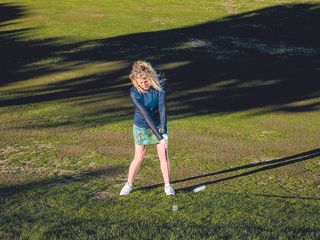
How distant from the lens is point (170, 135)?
15.1m

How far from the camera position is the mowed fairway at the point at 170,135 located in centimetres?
852

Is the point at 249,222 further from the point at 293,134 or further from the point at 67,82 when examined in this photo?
the point at 67,82

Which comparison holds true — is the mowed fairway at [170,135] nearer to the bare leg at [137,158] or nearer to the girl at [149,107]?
the bare leg at [137,158]

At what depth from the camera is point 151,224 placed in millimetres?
7953

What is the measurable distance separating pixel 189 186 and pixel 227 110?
25.9ft

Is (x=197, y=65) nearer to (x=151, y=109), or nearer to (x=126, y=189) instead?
(x=126, y=189)

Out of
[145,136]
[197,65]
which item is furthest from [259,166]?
[197,65]

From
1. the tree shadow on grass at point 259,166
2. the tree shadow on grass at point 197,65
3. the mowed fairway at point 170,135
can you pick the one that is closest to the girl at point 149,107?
the mowed fairway at point 170,135

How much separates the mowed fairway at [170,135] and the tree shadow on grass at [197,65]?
0.09 metres

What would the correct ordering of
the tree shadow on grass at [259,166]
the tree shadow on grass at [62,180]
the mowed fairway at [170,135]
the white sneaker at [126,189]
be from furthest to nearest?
the tree shadow on grass at [259,166]
the tree shadow on grass at [62,180]
the white sneaker at [126,189]
the mowed fairway at [170,135]

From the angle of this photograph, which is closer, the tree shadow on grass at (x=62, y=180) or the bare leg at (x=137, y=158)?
the bare leg at (x=137, y=158)

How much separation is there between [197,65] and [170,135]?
1231cm

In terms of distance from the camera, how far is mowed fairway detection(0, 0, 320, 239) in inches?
336

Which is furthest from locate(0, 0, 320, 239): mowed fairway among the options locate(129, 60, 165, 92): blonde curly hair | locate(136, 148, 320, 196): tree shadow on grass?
locate(129, 60, 165, 92): blonde curly hair
